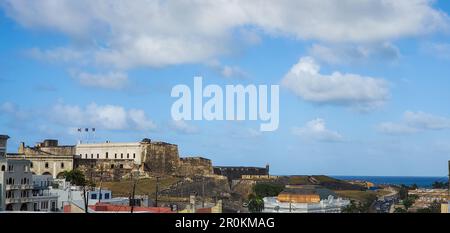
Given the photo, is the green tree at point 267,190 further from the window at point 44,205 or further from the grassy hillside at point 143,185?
the window at point 44,205

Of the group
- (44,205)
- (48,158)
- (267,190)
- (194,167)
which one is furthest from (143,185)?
(44,205)

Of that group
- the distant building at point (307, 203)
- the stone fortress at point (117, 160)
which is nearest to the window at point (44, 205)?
the distant building at point (307, 203)

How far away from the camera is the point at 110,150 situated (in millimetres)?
42000

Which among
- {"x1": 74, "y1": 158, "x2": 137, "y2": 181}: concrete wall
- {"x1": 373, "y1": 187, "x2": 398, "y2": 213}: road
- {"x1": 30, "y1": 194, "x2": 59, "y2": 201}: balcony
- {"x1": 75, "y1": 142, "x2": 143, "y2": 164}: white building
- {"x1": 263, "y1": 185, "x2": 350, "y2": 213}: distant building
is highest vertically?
{"x1": 75, "y1": 142, "x2": 143, "y2": 164}: white building

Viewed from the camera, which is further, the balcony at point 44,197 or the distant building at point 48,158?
the distant building at point 48,158

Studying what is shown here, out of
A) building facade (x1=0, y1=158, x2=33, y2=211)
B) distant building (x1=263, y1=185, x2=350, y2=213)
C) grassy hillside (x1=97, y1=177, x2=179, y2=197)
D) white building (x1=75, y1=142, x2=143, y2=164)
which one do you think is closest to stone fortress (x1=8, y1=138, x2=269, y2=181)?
white building (x1=75, y1=142, x2=143, y2=164)

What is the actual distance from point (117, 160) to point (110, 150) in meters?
2.12

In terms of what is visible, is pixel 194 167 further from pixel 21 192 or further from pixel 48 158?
pixel 21 192

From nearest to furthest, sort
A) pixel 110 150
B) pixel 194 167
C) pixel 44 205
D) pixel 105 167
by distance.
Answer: pixel 44 205, pixel 105 167, pixel 194 167, pixel 110 150

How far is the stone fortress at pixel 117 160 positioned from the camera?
37.6 metres

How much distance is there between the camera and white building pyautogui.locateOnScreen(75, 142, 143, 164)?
135 feet

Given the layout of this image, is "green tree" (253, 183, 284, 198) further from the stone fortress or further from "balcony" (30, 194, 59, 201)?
"balcony" (30, 194, 59, 201)
